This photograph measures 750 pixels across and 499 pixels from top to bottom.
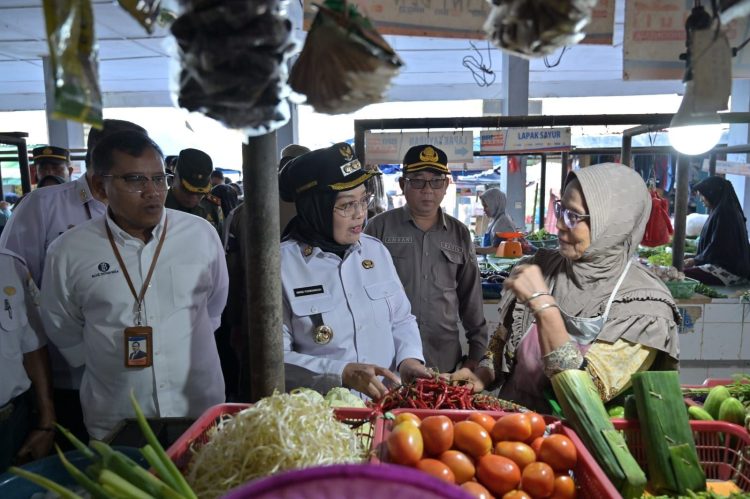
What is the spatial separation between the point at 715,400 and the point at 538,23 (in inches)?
71.7

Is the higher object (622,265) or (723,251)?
(622,265)

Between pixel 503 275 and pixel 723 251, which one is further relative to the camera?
pixel 723 251

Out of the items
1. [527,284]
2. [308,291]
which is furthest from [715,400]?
[308,291]

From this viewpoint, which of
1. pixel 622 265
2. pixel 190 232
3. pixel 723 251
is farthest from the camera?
pixel 723 251

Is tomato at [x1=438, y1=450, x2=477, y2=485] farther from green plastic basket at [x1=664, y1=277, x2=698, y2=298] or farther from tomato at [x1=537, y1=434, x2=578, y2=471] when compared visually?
green plastic basket at [x1=664, y1=277, x2=698, y2=298]

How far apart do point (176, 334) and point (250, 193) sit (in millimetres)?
1226

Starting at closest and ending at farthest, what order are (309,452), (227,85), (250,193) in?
(227,85)
(309,452)
(250,193)

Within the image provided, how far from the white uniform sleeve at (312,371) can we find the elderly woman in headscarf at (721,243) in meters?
5.20

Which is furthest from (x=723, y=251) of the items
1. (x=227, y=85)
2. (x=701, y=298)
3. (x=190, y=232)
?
(x=227, y=85)

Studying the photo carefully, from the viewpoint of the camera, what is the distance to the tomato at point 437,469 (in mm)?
1323

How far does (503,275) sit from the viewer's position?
16.1ft

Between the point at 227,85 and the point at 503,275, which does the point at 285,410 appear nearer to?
the point at 227,85

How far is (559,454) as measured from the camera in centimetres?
140

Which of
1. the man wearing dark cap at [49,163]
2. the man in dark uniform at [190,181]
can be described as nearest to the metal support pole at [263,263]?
the man in dark uniform at [190,181]
